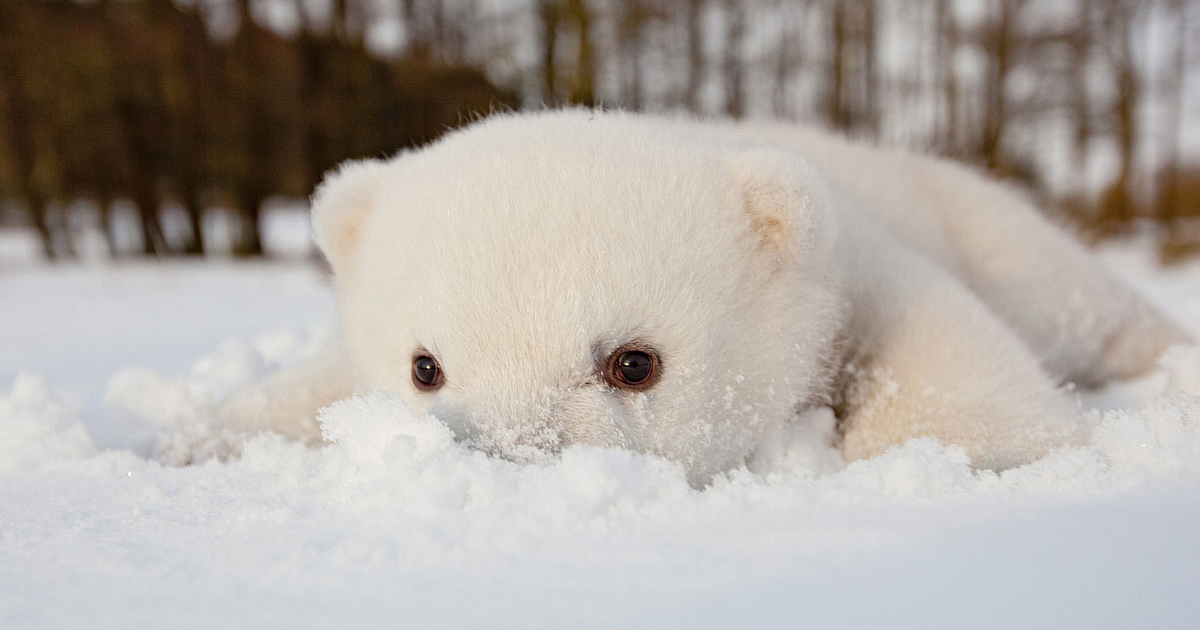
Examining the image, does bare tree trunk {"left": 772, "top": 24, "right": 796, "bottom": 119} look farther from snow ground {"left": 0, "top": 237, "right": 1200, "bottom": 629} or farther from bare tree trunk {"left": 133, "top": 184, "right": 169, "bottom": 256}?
snow ground {"left": 0, "top": 237, "right": 1200, "bottom": 629}

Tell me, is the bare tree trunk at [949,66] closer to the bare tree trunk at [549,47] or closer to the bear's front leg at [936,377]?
the bare tree trunk at [549,47]

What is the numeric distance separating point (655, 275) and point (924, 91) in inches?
736

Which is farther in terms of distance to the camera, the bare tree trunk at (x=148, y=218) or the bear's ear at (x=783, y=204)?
the bare tree trunk at (x=148, y=218)

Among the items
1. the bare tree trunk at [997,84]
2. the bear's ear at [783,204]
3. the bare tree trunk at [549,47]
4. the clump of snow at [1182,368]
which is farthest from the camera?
the bare tree trunk at [997,84]

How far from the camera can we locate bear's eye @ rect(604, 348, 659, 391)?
6.22 ft

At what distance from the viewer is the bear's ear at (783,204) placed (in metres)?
2.14

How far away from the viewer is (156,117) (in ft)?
50.4

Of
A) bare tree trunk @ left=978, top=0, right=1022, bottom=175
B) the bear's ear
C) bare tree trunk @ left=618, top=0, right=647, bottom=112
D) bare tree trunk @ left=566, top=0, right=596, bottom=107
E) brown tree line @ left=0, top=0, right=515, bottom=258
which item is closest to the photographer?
the bear's ear

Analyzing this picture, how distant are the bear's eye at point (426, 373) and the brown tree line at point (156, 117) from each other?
1177 centimetres

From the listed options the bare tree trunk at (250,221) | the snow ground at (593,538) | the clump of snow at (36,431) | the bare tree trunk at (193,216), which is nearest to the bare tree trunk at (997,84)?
the bare tree trunk at (250,221)

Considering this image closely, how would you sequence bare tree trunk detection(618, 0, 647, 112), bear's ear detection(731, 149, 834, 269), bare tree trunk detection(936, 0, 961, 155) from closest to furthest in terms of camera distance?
bear's ear detection(731, 149, 834, 269), bare tree trunk detection(618, 0, 647, 112), bare tree trunk detection(936, 0, 961, 155)

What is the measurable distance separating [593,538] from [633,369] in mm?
515

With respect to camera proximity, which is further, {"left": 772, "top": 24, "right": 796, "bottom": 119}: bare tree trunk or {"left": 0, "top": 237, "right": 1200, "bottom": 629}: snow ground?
{"left": 772, "top": 24, "right": 796, "bottom": 119}: bare tree trunk

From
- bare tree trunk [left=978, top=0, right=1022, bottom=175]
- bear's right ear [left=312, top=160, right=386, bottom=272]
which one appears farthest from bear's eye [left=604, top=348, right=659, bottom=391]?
bare tree trunk [left=978, top=0, right=1022, bottom=175]
